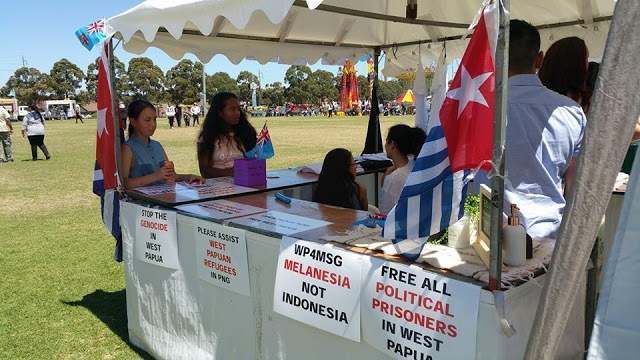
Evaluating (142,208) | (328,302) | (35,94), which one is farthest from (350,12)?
(35,94)

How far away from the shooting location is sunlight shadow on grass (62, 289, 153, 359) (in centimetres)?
384

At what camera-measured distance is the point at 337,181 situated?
130 inches

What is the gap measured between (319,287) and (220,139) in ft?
8.89

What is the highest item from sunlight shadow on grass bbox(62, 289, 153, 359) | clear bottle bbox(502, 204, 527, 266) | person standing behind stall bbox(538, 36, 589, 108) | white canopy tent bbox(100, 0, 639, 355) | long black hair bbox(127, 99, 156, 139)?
white canopy tent bbox(100, 0, 639, 355)

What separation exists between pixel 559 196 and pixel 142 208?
2.52m

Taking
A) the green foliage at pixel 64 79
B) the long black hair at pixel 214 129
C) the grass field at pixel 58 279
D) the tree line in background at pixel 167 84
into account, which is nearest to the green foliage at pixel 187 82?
the tree line in background at pixel 167 84

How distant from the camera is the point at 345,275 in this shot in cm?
209

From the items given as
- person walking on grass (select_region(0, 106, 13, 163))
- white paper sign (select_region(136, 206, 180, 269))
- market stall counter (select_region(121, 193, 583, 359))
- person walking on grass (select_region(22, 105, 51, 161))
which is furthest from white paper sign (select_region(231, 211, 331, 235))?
person walking on grass (select_region(0, 106, 13, 163))

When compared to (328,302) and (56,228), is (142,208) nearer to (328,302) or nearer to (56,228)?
(328,302)

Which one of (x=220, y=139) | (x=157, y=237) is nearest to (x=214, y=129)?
(x=220, y=139)

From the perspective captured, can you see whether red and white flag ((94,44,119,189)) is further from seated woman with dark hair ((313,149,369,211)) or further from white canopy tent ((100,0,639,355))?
seated woman with dark hair ((313,149,369,211))

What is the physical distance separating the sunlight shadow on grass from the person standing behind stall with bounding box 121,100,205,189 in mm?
1173

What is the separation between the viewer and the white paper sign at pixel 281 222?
98.3 inches

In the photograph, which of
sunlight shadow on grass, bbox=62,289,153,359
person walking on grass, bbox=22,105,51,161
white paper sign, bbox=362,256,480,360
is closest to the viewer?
white paper sign, bbox=362,256,480,360
